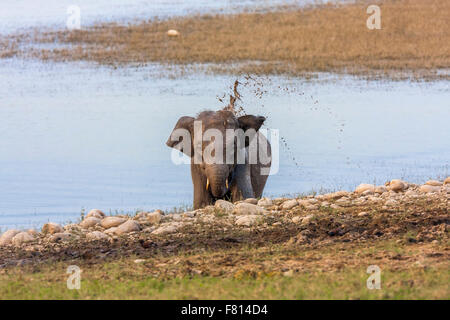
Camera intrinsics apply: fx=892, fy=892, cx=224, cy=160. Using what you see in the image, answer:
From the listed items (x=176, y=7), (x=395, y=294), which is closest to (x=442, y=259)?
(x=395, y=294)

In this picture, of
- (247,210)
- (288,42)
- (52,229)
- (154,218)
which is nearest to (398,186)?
(247,210)

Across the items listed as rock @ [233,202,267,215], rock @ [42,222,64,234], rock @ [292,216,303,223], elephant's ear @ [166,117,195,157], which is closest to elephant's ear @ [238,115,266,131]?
elephant's ear @ [166,117,195,157]

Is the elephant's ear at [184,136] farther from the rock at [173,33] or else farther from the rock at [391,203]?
the rock at [173,33]

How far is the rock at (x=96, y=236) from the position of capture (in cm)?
1170

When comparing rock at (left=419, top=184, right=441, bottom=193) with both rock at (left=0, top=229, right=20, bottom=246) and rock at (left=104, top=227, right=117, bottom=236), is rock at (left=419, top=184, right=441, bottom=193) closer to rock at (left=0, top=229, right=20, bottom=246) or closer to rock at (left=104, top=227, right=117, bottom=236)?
rock at (left=104, top=227, right=117, bottom=236)

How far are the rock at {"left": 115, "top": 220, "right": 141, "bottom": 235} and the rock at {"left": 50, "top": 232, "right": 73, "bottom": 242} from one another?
0.64 m

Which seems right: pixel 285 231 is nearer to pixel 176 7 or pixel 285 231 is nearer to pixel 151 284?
pixel 151 284

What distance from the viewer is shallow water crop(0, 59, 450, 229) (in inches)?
707

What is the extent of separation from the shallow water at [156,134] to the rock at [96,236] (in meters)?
3.70

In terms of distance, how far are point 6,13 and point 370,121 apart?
102 feet

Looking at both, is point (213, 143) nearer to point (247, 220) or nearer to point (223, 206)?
point (223, 206)

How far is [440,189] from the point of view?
14195mm

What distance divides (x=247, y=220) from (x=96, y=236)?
6.61ft

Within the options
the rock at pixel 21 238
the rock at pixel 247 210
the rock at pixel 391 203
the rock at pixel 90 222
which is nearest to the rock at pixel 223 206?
the rock at pixel 247 210
